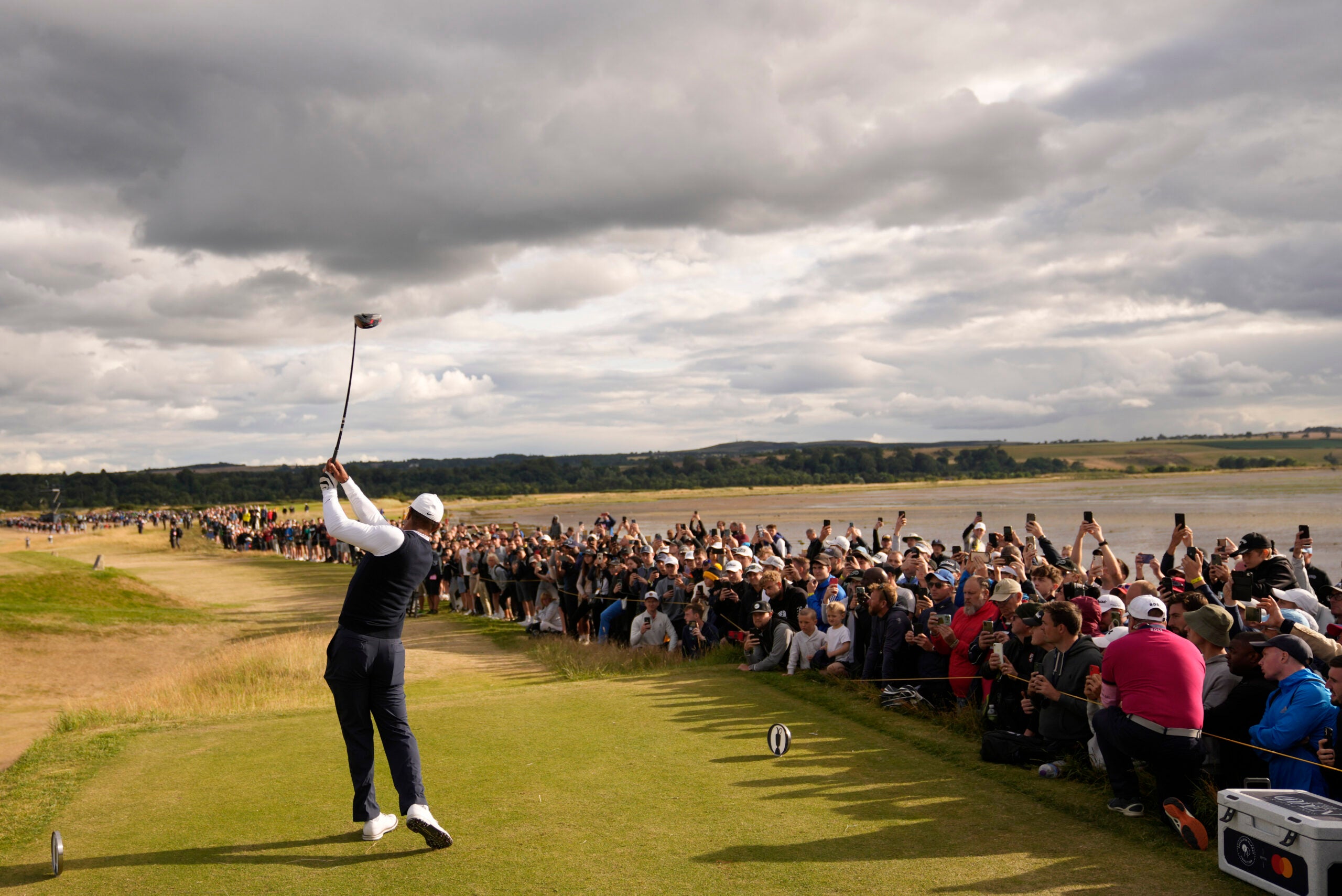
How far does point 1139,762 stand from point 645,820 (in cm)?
417

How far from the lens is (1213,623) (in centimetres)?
690

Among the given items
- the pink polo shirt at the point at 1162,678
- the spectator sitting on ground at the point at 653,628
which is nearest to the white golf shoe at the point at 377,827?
the pink polo shirt at the point at 1162,678

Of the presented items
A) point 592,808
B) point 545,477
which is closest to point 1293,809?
point 592,808

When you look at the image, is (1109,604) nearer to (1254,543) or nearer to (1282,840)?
(1254,543)

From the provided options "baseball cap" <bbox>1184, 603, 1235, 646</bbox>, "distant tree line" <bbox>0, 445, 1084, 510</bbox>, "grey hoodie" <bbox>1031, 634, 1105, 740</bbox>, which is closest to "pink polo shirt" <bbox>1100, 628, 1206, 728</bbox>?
"baseball cap" <bbox>1184, 603, 1235, 646</bbox>

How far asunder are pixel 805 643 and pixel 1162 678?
6182 mm

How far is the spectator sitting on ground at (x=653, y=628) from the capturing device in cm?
1575

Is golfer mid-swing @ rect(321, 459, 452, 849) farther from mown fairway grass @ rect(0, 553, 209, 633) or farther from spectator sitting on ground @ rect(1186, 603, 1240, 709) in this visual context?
mown fairway grass @ rect(0, 553, 209, 633)

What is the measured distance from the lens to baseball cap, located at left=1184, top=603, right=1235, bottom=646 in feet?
22.6

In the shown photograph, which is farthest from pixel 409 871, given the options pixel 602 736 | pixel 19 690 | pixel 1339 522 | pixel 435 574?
pixel 1339 522

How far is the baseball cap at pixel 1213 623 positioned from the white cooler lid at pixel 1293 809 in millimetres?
1211

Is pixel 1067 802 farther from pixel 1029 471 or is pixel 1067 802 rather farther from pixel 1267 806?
pixel 1029 471

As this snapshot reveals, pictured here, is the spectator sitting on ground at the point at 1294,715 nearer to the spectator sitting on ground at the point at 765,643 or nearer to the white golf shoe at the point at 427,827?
the white golf shoe at the point at 427,827

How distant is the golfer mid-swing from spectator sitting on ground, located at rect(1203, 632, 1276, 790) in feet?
18.5
